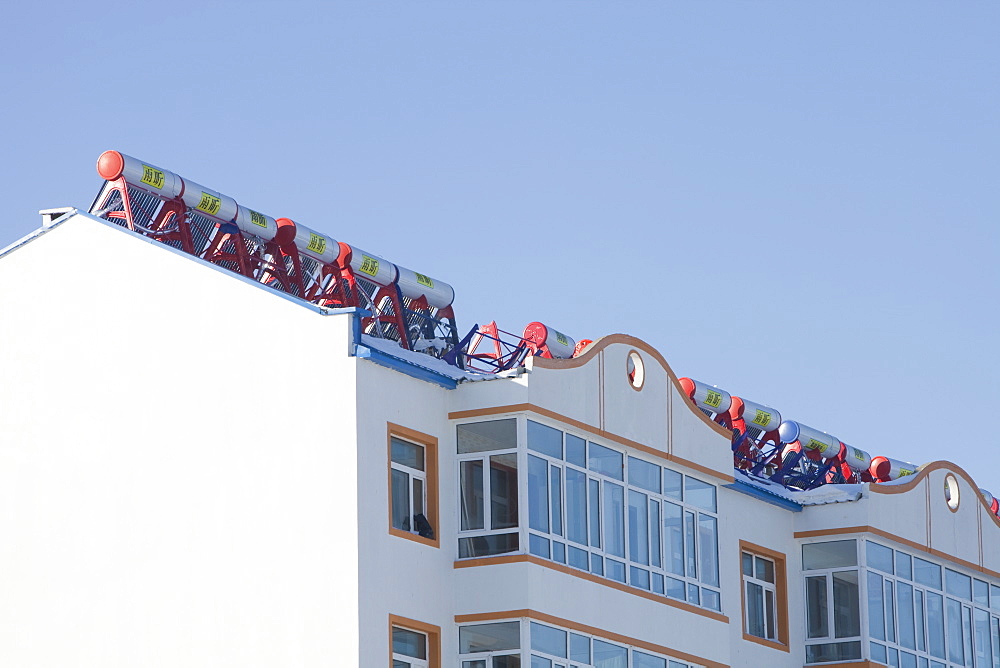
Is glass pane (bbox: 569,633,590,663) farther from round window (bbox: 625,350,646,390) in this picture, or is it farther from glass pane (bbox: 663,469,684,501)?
round window (bbox: 625,350,646,390)

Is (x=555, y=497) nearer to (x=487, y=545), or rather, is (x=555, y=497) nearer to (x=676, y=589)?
(x=487, y=545)

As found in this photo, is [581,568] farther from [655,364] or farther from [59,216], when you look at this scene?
[59,216]

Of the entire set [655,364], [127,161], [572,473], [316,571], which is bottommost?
[316,571]

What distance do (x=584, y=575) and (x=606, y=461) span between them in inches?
86.6

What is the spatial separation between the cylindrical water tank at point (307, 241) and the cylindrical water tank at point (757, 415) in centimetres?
1153

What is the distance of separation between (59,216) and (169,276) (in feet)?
8.82

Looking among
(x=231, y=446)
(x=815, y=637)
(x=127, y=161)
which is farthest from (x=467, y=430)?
(x=815, y=637)

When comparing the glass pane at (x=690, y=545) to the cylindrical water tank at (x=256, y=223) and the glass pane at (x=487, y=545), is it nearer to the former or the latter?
the glass pane at (x=487, y=545)

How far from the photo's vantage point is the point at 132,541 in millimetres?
31125

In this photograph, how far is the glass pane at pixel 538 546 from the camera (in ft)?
104

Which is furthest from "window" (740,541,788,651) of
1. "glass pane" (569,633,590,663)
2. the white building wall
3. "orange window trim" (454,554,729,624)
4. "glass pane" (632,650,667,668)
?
the white building wall

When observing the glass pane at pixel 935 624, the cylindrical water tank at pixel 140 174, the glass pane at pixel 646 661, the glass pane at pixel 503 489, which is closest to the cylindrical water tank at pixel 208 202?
the cylindrical water tank at pixel 140 174

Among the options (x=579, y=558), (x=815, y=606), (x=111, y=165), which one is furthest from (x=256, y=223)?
(x=815, y=606)

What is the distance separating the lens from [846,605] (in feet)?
131
